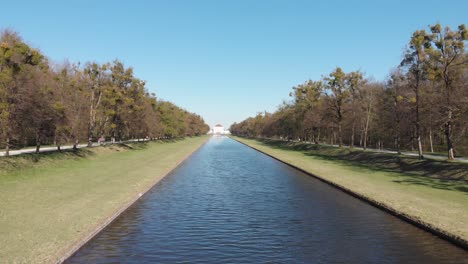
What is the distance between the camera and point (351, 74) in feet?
216

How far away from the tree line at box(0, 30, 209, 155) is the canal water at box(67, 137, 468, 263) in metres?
16.1

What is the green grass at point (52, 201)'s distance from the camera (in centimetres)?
1214

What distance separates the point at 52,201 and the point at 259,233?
35.2 feet

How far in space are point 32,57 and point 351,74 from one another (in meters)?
49.0

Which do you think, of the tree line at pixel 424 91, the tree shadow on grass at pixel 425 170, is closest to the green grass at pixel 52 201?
the tree shadow on grass at pixel 425 170

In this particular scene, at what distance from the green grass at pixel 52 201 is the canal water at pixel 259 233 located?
857 millimetres

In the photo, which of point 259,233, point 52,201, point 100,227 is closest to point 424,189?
point 259,233

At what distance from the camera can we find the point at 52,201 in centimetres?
1933

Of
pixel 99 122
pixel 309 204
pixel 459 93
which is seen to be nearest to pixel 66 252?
pixel 309 204

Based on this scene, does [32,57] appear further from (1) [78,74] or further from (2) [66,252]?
(2) [66,252]

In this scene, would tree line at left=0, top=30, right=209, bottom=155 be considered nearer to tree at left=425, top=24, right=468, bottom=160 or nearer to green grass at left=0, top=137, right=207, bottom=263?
green grass at left=0, top=137, right=207, bottom=263

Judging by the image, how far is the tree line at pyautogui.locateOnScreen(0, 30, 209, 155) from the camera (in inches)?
1248

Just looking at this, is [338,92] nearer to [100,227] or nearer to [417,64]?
[417,64]

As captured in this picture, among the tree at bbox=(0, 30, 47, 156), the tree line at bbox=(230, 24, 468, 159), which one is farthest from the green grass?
the tree line at bbox=(230, 24, 468, 159)
